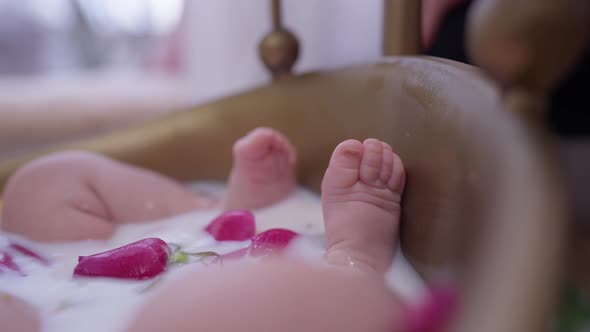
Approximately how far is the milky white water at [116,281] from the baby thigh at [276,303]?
0.06 metres

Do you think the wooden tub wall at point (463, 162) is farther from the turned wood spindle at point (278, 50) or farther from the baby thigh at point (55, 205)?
the baby thigh at point (55, 205)

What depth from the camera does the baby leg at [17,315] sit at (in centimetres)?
49

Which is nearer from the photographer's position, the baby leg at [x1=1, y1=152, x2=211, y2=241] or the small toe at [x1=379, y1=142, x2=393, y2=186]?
the small toe at [x1=379, y1=142, x2=393, y2=186]

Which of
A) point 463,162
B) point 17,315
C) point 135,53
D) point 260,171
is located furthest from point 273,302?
point 135,53

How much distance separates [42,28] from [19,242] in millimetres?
1884

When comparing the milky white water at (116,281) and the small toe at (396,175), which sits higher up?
the small toe at (396,175)

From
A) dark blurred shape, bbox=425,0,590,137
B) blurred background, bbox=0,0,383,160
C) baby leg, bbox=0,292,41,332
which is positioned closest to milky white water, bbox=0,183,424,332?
baby leg, bbox=0,292,41,332

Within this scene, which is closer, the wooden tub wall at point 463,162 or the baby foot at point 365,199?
the wooden tub wall at point 463,162

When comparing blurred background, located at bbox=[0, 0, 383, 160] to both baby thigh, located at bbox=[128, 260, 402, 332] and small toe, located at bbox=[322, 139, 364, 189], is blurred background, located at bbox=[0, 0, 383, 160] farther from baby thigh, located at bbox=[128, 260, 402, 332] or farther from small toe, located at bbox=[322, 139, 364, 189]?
baby thigh, located at bbox=[128, 260, 402, 332]

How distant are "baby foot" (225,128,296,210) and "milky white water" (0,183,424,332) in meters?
0.03

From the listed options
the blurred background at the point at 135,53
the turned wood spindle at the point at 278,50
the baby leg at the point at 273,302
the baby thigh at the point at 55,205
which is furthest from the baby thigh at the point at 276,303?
the blurred background at the point at 135,53

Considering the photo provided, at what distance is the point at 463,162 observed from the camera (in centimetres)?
39

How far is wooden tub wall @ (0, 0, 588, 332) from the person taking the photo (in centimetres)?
28

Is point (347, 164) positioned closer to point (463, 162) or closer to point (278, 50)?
point (463, 162)
